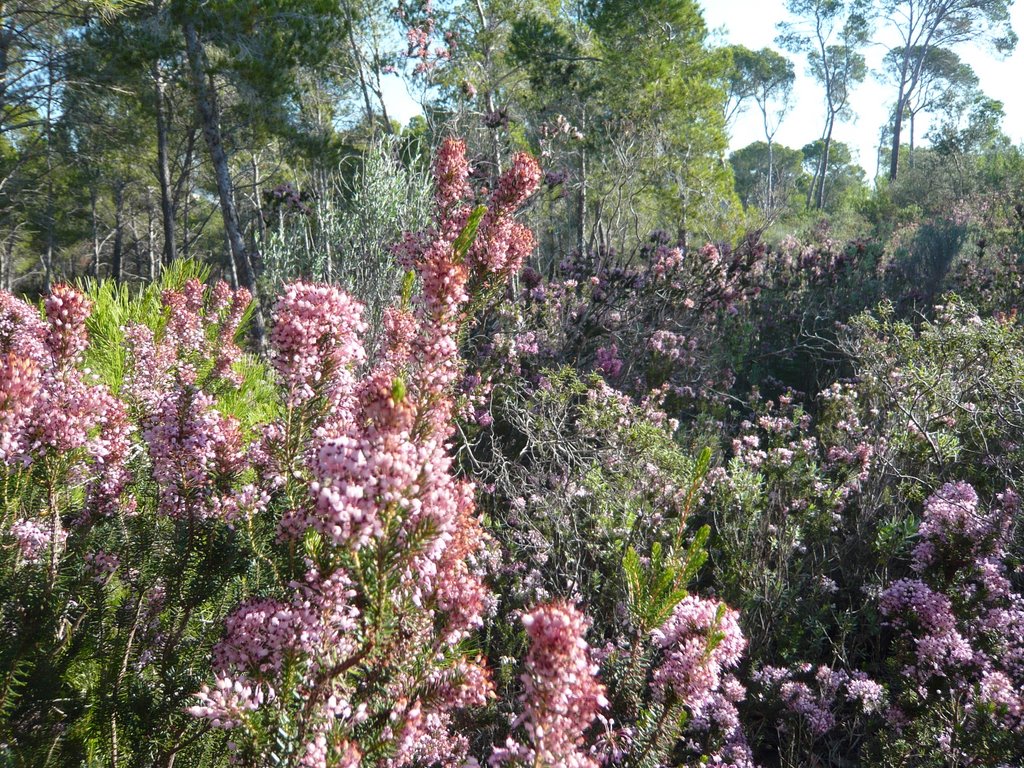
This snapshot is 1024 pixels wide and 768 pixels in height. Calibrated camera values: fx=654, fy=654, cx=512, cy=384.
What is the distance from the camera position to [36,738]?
1551 mm

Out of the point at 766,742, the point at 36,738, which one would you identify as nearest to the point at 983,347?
the point at 766,742

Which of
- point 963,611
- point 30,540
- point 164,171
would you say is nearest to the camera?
point 30,540

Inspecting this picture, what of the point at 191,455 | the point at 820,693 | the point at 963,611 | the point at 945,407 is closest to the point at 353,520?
the point at 191,455

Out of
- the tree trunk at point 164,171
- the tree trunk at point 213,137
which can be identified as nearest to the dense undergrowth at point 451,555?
the tree trunk at point 213,137

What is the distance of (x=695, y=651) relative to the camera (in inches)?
57.7

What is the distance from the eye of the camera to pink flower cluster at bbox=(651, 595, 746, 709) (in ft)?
4.59

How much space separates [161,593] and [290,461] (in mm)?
842

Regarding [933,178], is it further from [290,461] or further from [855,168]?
[855,168]

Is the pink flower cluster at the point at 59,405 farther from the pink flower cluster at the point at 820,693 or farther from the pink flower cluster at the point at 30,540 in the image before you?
the pink flower cluster at the point at 820,693

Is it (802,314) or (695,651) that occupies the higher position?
(802,314)

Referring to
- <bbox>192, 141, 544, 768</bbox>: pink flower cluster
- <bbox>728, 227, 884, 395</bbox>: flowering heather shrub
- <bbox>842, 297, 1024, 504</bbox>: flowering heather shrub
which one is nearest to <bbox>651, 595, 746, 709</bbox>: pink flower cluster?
<bbox>192, 141, 544, 768</bbox>: pink flower cluster

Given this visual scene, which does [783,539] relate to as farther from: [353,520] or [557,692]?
[353,520]

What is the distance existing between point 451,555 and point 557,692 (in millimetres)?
372

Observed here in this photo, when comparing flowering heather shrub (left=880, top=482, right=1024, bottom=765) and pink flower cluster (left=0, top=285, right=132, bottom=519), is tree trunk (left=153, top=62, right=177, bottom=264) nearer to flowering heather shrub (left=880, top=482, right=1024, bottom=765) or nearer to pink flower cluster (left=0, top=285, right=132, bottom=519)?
pink flower cluster (left=0, top=285, right=132, bottom=519)
